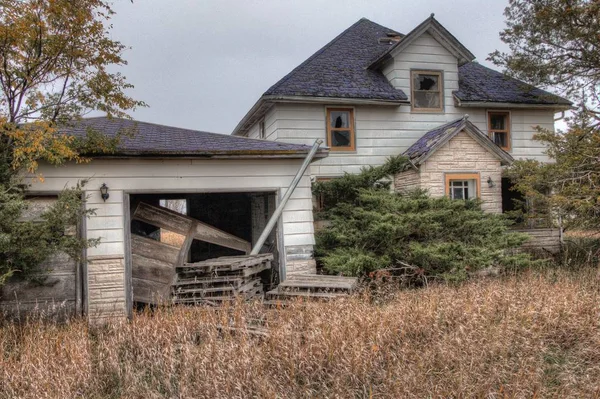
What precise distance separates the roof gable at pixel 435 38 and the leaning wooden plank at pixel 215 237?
7993 millimetres

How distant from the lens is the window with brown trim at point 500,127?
14.9 meters

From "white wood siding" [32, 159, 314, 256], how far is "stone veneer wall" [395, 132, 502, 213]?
4.45 meters

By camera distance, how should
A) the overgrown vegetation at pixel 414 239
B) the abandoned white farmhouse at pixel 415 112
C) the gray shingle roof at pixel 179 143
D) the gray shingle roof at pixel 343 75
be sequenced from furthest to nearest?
the gray shingle roof at pixel 343 75, the abandoned white farmhouse at pixel 415 112, the overgrown vegetation at pixel 414 239, the gray shingle roof at pixel 179 143

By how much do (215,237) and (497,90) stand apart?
11.2 metres

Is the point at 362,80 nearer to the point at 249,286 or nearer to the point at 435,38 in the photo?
the point at 435,38

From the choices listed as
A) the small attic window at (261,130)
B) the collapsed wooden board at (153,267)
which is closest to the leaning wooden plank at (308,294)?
the collapsed wooden board at (153,267)

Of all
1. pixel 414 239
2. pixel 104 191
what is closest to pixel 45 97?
pixel 104 191

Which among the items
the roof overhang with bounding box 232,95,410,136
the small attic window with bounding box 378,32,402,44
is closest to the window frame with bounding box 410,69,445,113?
the roof overhang with bounding box 232,95,410,136

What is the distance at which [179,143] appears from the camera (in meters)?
9.15

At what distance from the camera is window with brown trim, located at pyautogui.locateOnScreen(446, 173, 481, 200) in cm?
1260

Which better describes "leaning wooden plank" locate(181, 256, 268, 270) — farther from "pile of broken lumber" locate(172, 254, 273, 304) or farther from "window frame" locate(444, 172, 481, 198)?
"window frame" locate(444, 172, 481, 198)

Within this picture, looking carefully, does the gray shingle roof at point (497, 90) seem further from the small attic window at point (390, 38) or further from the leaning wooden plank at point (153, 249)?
the leaning wooden plank at point (153, 249)

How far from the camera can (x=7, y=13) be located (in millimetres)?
6820

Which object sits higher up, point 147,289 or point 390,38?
point 390,38
